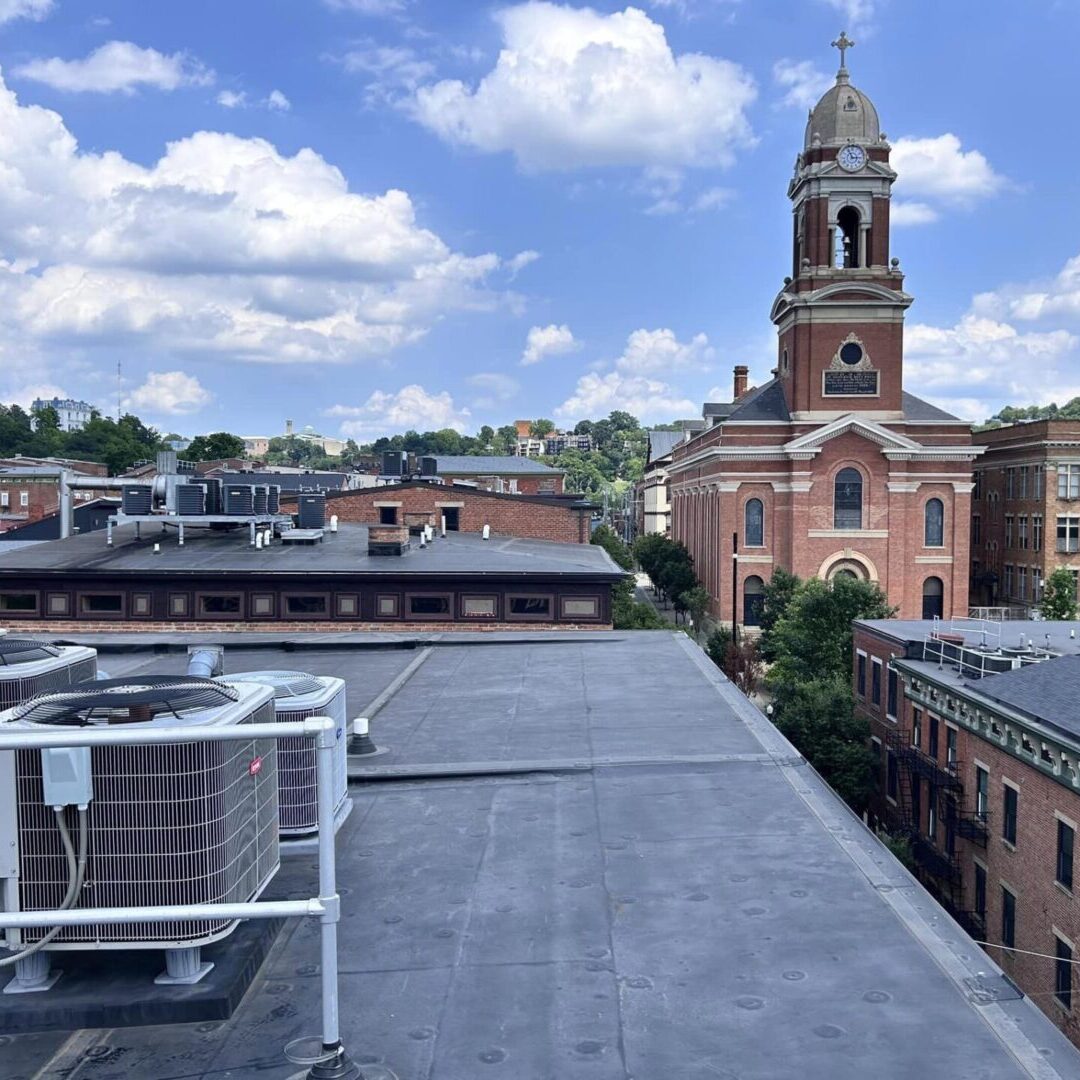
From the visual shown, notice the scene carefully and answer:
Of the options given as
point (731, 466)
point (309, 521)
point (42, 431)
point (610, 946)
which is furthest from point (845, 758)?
point (42, 431)

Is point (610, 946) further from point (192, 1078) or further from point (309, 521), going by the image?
point (309, 521)

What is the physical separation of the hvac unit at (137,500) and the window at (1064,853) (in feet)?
107

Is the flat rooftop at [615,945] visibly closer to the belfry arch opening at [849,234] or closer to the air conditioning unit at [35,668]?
the air conditioning unit at [35,668]

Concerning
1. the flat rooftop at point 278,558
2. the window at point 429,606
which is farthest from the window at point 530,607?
the window at point 429,606

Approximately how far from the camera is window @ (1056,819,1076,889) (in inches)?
783

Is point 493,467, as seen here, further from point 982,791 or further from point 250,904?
point 250,904

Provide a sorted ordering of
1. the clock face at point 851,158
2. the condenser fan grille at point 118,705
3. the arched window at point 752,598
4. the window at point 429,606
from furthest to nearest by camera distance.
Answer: the clock face at point 851,158, the arched window at point 752,598, the window at point 429,606, the condenser fan grille at point 118,705

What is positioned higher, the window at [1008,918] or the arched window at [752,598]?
the arched window at [752,598]

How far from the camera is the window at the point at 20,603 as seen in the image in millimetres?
33188

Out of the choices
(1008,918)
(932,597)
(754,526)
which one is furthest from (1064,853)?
(932,597)

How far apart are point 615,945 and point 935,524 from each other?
59205 millimetres

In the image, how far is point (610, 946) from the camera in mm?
8312

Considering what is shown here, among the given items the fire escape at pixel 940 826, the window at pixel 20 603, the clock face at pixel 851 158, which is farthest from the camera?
the clock face at pixel 851 158

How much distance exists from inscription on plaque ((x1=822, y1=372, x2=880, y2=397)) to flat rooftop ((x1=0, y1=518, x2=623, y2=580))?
94.8 feet
